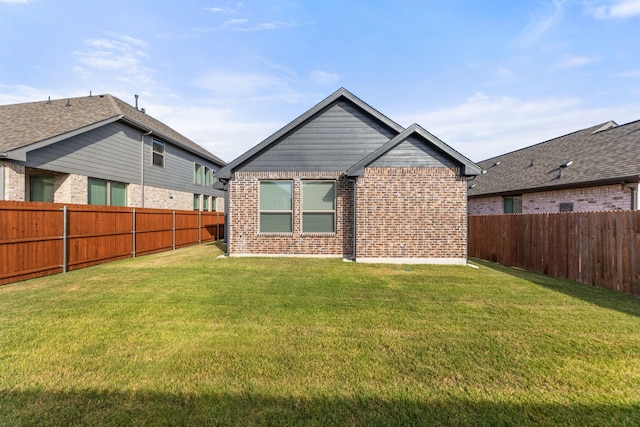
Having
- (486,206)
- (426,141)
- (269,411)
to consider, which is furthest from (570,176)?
(269,411)

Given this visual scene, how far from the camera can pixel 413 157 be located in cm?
955

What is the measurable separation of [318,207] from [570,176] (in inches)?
454

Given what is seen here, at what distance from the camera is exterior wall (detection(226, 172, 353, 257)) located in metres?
10.4

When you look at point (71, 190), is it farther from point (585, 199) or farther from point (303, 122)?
point (585, 199)

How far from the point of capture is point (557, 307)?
531 centimetres

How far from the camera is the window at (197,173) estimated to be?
68.7 ft

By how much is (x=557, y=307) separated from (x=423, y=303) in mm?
2481

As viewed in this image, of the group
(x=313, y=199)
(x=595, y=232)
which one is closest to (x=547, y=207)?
(x=595, y=232)

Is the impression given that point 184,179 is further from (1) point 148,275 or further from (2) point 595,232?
(2) point 595,232

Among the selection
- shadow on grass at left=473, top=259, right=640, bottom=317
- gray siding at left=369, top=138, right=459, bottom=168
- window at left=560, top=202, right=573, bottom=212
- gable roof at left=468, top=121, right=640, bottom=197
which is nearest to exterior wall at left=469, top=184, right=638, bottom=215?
window at left=560, top=202, right=573, bottom=212

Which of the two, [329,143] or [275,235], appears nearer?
[275,235]

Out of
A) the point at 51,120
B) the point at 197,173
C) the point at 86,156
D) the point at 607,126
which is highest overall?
the point at 607,126

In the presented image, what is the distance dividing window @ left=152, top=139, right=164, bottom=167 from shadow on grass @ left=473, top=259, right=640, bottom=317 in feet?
60.6

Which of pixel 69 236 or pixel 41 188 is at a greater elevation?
pixel 41 188
